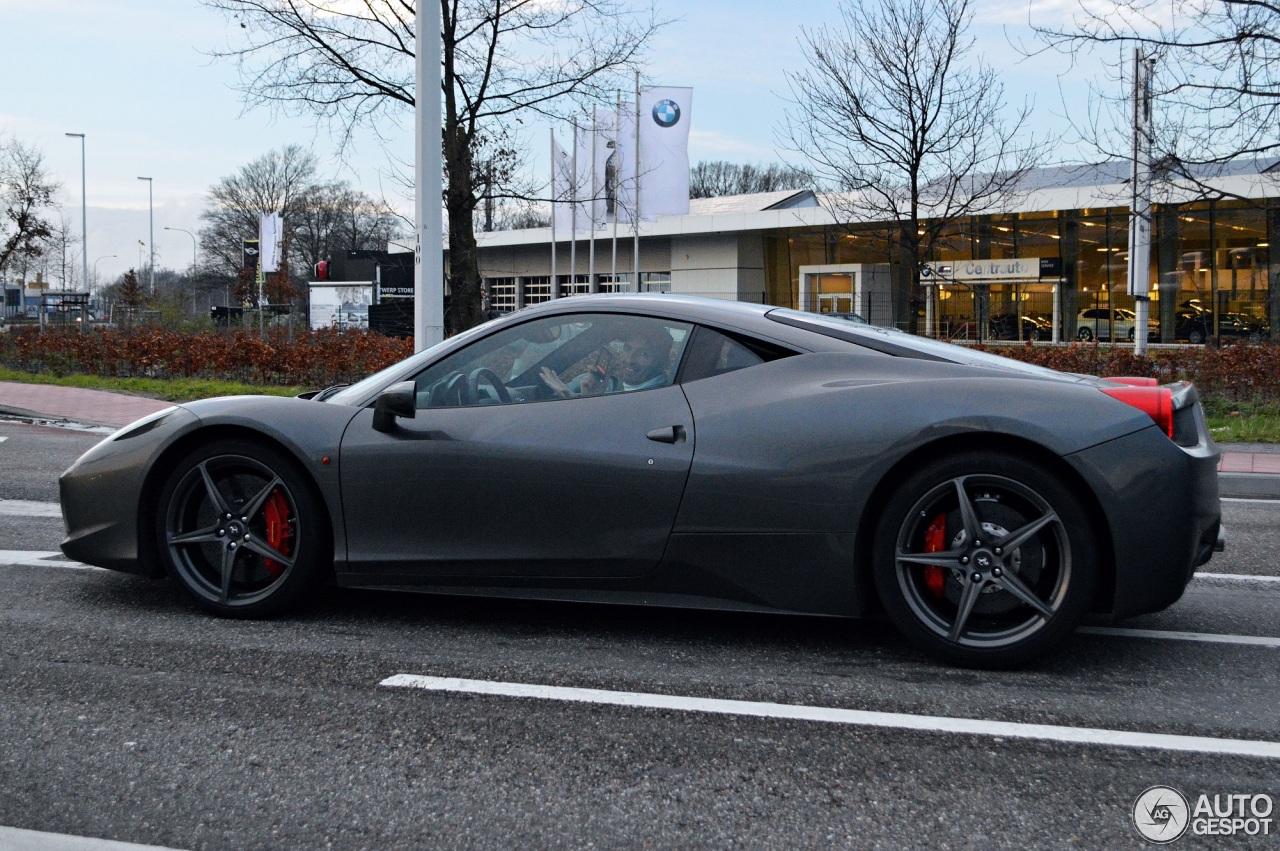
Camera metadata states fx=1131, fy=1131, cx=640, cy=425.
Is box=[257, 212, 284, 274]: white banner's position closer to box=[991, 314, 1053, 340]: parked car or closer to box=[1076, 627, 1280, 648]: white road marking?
box=[991, 314, 1053, 340]: parked car

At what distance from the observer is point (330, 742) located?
3.14 meters

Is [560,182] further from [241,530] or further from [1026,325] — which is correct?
[241,530]

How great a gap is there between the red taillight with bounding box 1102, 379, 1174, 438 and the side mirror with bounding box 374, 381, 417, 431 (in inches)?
95.2

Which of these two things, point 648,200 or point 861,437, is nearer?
point 861,437

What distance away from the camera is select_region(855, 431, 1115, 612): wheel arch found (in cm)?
364

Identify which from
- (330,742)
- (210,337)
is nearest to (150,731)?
(330,742)

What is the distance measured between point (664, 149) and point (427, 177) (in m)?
16.1

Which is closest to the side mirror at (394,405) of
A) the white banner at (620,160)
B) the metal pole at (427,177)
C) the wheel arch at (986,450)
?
the wheel arch at (986,450)

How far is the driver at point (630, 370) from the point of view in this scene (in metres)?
4.11

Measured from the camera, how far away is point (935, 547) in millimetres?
3746

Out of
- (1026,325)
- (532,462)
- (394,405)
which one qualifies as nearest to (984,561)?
(532,462)

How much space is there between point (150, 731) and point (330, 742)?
546 mm

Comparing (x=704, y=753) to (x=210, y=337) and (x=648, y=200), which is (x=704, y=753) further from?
(x=648, y=200)

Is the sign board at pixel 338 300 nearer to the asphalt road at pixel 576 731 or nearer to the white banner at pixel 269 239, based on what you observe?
the white banner at pixel 269 239
